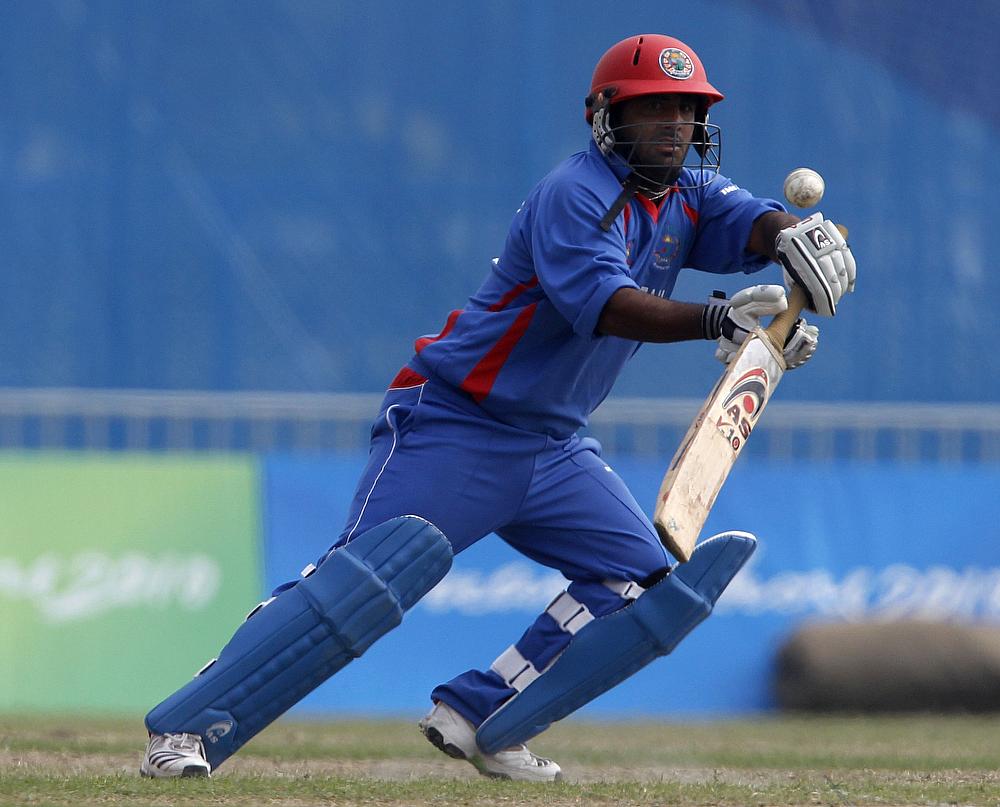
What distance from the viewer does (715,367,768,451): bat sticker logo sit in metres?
4.58

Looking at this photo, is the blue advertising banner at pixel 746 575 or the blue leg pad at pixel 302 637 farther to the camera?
the blue advertising banner at pixel 746 575

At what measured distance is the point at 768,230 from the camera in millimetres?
4914

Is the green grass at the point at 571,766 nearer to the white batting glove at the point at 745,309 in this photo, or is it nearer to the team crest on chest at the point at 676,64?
the white batting glove at the point at 745,309

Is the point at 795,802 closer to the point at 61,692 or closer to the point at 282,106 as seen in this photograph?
the point at 61,692

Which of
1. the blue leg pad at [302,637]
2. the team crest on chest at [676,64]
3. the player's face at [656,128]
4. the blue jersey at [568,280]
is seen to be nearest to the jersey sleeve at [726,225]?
the blue jersey at [568,280]

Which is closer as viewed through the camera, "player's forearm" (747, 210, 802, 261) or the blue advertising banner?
"player's forearm" (747, 210, 802, 261)

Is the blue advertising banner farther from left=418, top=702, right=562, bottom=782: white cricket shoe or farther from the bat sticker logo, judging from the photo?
the bat sticker logo

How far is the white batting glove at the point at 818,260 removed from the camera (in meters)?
4.59

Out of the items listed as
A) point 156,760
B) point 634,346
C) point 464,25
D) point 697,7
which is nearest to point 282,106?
point 464,25

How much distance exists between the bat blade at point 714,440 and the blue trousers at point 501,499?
49 centimetres

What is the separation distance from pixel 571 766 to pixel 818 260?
1897mm

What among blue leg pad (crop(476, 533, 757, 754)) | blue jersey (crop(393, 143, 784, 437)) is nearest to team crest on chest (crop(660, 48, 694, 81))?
blue jersey (crop(393, 143, 784, 437))

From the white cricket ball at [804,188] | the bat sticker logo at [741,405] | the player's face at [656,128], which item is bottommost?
the bat sticker logo at [741,405]

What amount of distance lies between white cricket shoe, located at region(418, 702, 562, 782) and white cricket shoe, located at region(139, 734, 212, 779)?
2.58 ft
